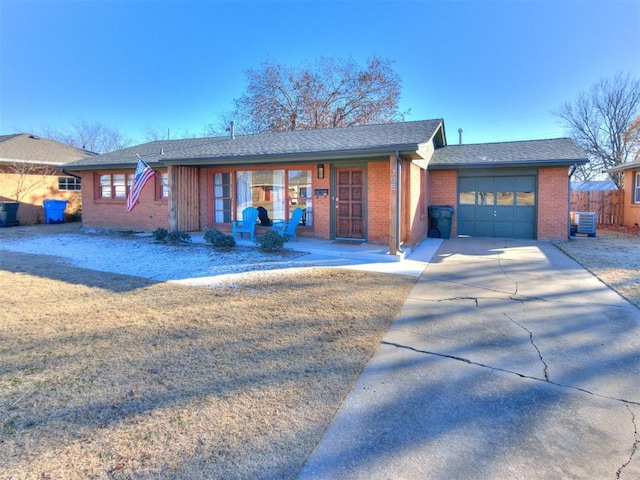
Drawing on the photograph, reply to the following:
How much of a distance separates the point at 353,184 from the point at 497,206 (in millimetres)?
5726

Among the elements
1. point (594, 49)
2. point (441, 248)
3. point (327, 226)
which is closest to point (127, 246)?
point (327, 226)

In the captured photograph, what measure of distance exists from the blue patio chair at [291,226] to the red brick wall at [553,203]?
26.0 feet

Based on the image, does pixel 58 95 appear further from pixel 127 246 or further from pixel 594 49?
pixel 594 49

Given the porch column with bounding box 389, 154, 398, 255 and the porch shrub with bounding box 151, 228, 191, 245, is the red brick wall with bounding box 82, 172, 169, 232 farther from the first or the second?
the porch column with bounding box 389, 154, 398, 255

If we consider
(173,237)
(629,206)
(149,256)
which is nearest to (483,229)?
(629,206)

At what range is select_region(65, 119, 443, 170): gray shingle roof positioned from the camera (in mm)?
9281

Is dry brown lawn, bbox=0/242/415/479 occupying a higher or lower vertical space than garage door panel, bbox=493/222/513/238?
lower

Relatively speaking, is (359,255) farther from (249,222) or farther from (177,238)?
(177,238)

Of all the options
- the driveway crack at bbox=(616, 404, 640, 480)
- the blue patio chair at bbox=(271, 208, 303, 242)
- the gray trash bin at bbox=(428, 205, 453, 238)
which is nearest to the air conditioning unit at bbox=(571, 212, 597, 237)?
the gray trash bin at bbox=(428, 205, 453, 238)

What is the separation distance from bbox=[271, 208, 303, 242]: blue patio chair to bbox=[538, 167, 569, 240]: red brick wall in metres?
7.93

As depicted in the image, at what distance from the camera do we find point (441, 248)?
435 inches

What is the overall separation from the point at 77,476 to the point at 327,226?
9364 mm

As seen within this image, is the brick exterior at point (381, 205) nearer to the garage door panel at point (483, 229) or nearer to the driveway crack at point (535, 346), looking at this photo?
the garage door panel at point (483, 229)

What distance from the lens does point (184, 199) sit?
40.7 ft
